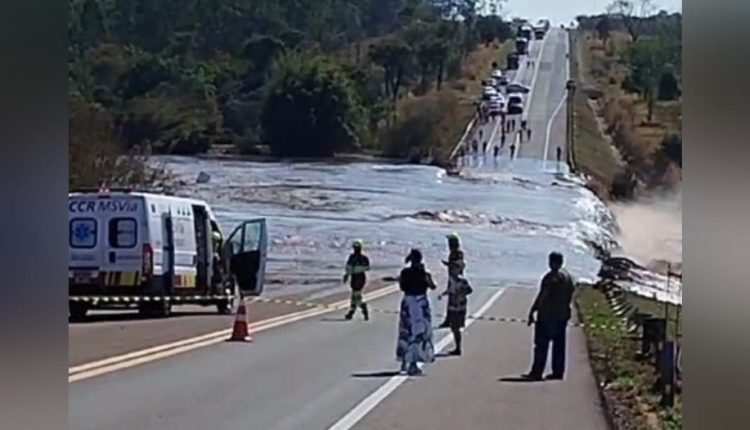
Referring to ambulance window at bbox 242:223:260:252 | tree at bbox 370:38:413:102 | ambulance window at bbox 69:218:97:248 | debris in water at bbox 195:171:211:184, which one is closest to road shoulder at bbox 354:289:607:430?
ambulance window at bbox 242:223:260:252

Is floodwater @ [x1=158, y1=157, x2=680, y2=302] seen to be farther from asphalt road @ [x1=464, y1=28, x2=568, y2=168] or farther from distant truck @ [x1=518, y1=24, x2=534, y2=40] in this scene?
distant truck @ [x1=518, y1=24, x2=534, y2=40]

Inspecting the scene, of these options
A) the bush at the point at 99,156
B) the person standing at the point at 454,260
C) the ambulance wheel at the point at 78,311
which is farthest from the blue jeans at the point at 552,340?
the ambulance wheel at the point at 78,311

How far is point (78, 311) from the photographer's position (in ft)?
11.1

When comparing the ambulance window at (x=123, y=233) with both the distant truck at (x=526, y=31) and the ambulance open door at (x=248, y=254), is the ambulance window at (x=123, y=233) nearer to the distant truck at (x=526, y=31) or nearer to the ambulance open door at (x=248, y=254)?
the ambulance open door at (x=248, y=254)

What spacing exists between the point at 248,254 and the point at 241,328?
0.21 metres

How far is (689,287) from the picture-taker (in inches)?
124

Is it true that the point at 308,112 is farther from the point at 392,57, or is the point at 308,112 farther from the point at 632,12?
the point at 632,12

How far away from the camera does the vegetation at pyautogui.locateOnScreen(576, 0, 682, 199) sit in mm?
3139

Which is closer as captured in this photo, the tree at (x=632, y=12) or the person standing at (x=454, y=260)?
the tree at (x=632, y=12)

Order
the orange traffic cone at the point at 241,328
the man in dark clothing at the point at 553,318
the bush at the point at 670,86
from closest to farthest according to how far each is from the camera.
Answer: the bush at the point at 670,86 < the man in dark clothing at the point at 553,318 < the orange traffic cone at the point at 241,328

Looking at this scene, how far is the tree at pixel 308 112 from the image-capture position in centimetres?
335

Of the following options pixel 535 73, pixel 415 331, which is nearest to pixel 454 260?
pixel 415 331

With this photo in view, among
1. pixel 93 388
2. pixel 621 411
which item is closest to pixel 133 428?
pixel 93 388

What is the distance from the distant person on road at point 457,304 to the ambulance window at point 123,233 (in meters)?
0.94
